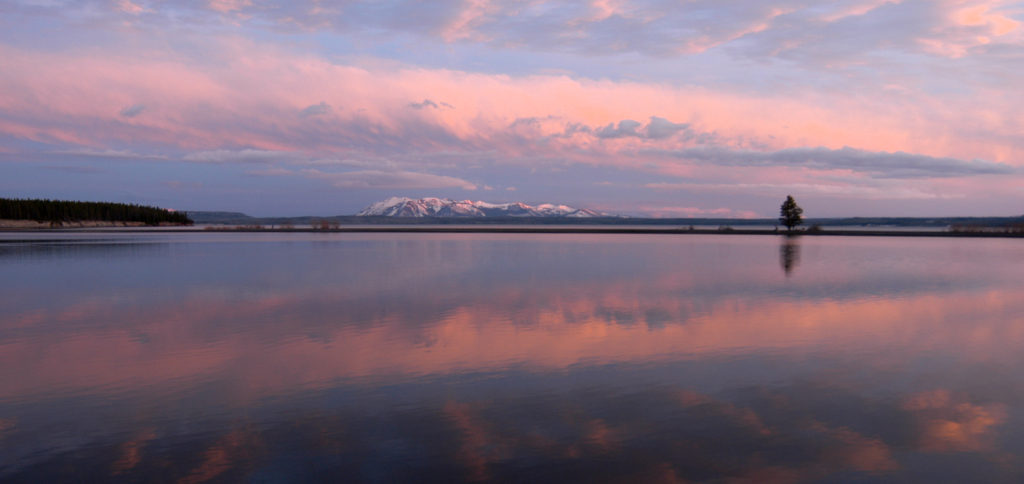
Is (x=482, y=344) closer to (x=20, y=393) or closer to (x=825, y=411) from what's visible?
(x=825, y=411)

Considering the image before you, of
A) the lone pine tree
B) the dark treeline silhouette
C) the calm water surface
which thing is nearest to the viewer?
the calm water surface

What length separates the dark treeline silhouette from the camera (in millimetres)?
135625

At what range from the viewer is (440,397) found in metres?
9.16

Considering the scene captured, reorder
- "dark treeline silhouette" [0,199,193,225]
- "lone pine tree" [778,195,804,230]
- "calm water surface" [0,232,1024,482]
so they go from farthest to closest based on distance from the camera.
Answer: "dark treeline silhouette" [0,199,193,225]
"lone pine tree" [778,195,804,230]
"calm water surface" [0,232,1024,482]

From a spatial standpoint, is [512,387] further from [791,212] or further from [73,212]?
[73,212]

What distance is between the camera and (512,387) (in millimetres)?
9711

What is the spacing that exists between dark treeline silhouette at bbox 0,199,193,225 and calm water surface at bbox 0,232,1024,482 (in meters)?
143

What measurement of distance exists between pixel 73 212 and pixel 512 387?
164135mm

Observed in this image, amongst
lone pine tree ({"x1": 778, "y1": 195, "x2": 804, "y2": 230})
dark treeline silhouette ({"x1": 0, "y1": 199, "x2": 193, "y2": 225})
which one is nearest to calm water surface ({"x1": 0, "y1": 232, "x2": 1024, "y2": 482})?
lone pine tree ({"x1": 778, "y1": 195, "x2": 804, "y2": 230})

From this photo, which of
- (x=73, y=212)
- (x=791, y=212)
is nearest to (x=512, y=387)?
(x=791, y=212)

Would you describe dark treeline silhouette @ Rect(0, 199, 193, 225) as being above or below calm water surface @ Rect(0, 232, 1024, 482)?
above

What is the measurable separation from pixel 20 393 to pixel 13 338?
18.2ft

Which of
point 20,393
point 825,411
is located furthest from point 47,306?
point 825,411

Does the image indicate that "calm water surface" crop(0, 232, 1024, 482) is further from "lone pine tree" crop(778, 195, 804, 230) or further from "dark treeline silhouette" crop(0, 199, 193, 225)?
"dark treeline silhouette" crop(0, 199, 193, 225)
